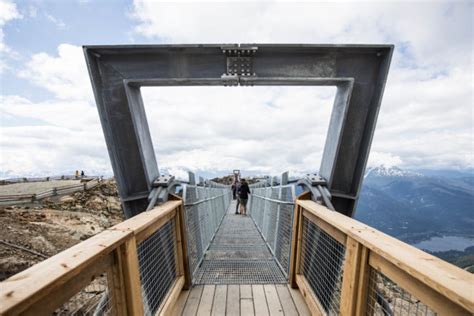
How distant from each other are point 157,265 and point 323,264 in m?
1.93

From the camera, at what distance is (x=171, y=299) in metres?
2.90

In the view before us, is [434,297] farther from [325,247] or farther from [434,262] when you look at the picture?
[325,247]

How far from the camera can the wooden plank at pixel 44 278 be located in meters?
0.91

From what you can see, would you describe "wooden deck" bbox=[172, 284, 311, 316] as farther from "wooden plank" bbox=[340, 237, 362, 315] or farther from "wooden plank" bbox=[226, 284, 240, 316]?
"wooden plank" bbox=[340, 237, 362, 315]

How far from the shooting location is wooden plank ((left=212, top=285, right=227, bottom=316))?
3.05 metres

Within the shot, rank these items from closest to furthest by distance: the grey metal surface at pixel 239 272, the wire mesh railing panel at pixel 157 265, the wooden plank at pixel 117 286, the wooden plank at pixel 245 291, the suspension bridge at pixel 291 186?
the wooden plank at pixel 117 286 → the wire mesh railing panel at pixel 157 265 → the suspension bridge at pixel 291 186 → the wooden plank at pixel 245 291 → the grey metal surface at pixel 239 272

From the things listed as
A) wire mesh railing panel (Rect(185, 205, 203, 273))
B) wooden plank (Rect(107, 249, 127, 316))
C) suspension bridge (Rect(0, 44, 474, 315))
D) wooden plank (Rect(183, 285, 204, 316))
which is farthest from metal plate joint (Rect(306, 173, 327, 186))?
wooden plank (Rect(107, 249, 127, 316))

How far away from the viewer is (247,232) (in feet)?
26.5

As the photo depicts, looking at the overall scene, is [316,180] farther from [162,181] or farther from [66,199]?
[66,199]

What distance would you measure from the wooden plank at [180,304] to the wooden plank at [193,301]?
0.15 feet

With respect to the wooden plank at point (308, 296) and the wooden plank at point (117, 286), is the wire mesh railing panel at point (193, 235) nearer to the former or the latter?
the wooden plank at point (308, 296)

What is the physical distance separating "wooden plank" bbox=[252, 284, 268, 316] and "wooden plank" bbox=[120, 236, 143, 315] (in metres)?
1.66

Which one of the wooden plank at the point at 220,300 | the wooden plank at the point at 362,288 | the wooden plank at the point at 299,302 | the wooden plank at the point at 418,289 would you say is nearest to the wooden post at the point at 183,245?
the wooden plank at the point at 220,300

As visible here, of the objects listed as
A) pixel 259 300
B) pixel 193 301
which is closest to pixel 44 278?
pixel 193 301
